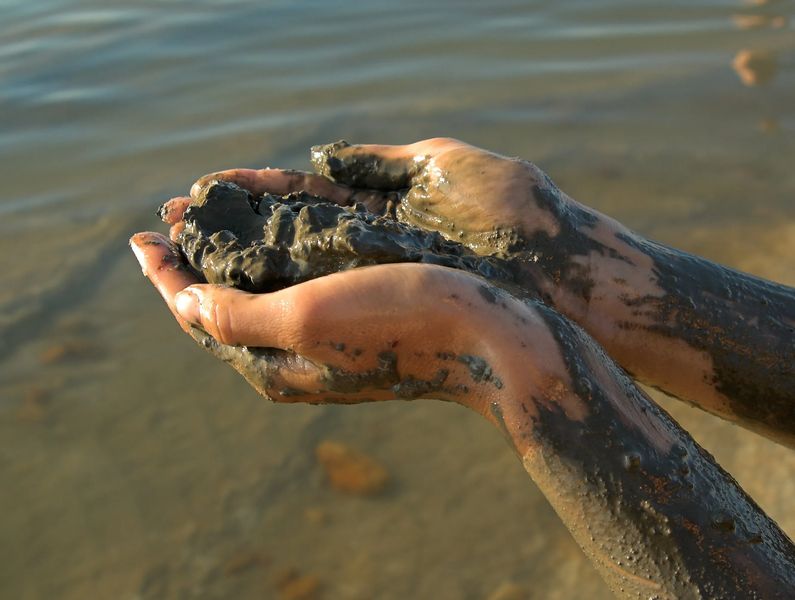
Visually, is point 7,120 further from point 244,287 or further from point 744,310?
point 744,310

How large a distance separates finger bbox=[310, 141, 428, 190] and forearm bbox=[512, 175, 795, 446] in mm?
399

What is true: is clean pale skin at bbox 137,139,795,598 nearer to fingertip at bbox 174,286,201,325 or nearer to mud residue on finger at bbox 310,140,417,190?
fingertip at bbox 174,286,201,325

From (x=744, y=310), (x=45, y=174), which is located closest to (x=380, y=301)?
(x=744, y=310)

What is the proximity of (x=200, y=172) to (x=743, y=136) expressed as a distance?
300 cm

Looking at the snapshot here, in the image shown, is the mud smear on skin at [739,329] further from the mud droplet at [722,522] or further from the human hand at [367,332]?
the human hand at [367,332]

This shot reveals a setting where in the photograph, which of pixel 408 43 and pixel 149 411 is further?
pixel 408 43

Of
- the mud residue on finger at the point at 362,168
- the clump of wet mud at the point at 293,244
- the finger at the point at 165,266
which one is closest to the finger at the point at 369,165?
the mud residue on finger at the point at 362,168

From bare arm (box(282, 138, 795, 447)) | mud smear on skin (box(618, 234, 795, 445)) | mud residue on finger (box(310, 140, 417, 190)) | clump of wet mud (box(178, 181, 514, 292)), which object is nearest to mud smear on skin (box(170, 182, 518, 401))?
clump of wet mud (box(178, 181, 514, 292))

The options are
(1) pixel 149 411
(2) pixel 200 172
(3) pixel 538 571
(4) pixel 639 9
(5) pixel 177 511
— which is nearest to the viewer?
(3) pixel 538 571

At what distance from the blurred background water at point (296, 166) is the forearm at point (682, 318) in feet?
2.51

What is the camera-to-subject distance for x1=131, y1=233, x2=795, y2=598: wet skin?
1606mm

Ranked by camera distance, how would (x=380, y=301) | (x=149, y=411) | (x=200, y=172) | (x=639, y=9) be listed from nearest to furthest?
(x=380, y=301) → (x=149, y=411) → (x=200, y=172) → (x=639, y=9)

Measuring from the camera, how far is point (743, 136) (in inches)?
189

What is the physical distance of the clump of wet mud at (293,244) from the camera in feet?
6.16
